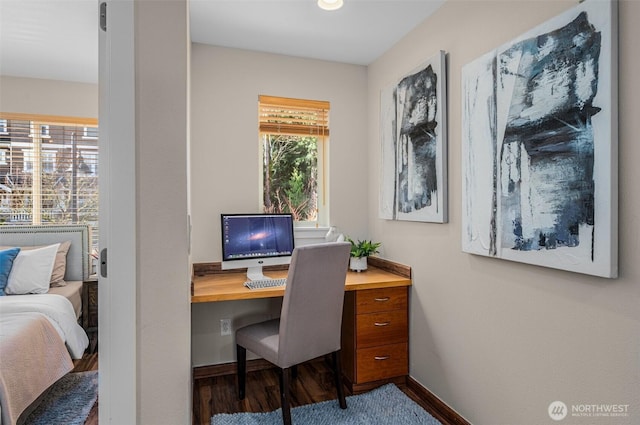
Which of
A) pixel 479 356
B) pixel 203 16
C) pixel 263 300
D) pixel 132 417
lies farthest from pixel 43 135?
pixel 479 356

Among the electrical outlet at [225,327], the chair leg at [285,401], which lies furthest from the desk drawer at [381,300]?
the electrical outlet at [225,327]

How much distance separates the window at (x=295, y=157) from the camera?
2826 mm

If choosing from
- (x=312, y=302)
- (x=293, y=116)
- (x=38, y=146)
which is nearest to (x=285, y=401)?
(x=312, y=302)

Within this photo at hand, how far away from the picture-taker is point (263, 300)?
2.72 meters

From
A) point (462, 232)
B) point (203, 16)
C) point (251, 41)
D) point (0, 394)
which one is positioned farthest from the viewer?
point (251, 41)

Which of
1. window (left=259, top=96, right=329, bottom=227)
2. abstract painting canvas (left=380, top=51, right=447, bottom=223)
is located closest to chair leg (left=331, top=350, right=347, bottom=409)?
Answer: abstract painting canvas (left=380, top=51, right=447, bottom=223)

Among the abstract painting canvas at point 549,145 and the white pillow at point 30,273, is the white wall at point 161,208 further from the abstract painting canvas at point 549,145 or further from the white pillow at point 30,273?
the white pillow at point 30,273

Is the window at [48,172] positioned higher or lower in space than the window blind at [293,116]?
lower

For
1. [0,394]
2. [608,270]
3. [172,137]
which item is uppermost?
[172,137]

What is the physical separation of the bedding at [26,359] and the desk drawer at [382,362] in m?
1.77

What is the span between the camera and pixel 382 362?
2.32 meters

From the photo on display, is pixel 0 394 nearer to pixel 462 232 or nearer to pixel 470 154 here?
pixel 462 232

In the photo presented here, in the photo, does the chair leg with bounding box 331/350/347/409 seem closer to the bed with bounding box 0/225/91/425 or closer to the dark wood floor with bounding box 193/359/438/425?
the dark wood floor with bounding box 193/359/438/425

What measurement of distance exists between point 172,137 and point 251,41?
5.34ft
